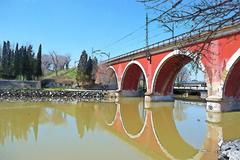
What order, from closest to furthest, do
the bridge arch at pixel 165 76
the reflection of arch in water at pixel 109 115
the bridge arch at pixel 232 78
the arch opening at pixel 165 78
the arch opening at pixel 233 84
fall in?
the bridge arch at pixel 232 78 → the arch opening at pixel 233 84 → the reflection of arch in water at pixel 109 115 → the bridge arch at pixel 165 76 → the arch opening at pixel 165 78

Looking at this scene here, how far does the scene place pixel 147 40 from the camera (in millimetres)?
25734

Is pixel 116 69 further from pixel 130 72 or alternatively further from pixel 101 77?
pixel 101 77

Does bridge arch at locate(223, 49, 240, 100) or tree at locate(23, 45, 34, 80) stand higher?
tree at locate(23, 45, 34, 80)

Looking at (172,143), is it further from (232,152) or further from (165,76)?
(165,76)

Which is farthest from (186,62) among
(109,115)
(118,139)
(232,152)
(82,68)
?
(82,68)

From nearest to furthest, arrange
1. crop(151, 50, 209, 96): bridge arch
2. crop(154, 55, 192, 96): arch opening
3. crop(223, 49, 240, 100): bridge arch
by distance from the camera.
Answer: crop(223, 49, 240, 100): bridge arch < crop(151, 50, 209, 96): bridge arch < crop(154, 55, 192, 96): arch opening

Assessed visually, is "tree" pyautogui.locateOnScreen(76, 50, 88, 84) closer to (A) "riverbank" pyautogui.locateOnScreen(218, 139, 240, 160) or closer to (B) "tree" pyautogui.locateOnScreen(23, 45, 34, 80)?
(B) "tree" pyautogui.locateOnScreen(23, 45, 34, 80)

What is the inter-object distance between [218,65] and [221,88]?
122cm

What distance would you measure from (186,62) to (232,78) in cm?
297

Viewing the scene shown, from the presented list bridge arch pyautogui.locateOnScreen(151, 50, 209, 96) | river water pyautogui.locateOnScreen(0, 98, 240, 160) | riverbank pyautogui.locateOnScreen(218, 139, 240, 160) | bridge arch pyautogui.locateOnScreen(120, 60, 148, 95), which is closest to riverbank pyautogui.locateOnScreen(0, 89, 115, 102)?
bridge arch pyautogui.locateOnScreen(120, 60, 148, 95)

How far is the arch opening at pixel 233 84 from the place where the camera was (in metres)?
15.1

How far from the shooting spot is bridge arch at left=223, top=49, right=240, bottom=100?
47.9 feet

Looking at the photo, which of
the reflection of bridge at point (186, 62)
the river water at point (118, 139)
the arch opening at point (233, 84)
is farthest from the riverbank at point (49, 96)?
the arch opening at point (233, 84)

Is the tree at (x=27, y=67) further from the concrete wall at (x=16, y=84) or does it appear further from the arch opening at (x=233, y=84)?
the arch opening at (x=233, y=84)
